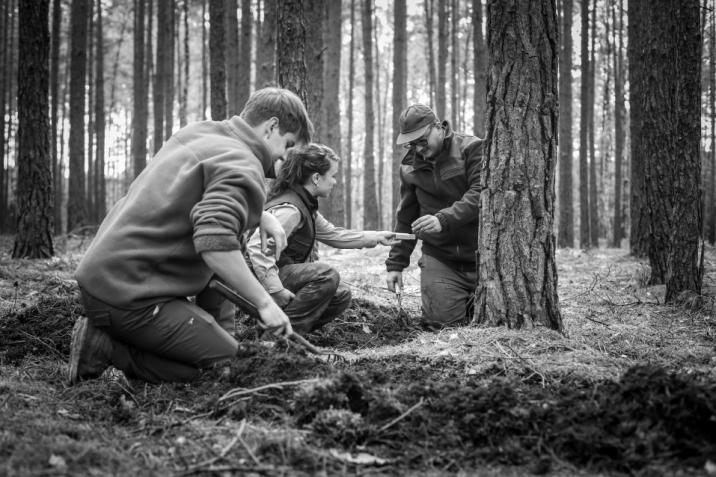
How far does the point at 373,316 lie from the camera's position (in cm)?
547

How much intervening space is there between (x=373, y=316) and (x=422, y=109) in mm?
1968

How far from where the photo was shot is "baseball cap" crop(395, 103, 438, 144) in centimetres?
511

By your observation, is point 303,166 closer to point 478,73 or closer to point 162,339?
point 162,339

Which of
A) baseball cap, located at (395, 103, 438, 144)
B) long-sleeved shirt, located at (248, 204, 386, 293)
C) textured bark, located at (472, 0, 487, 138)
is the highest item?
textured bark, located at (472, 0, 487, 138)

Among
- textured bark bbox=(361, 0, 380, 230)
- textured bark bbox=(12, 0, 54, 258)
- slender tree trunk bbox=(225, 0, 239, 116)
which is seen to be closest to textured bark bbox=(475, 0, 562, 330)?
textured bark bbox=(12, 0, 54, 258)

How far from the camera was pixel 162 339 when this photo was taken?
303cm

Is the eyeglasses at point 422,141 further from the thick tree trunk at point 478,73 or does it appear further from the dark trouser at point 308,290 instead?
the thick tree trunk at point 478,73

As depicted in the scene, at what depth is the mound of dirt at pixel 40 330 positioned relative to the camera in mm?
3949

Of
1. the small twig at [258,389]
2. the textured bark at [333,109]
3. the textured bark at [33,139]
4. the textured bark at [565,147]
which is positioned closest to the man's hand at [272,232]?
the small twig at [258,389]

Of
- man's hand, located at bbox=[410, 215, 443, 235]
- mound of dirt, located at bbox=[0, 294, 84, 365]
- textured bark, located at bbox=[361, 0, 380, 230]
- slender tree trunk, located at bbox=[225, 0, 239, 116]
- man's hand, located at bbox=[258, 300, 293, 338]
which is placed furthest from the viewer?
textured bark, located at bbox=[361, 0, 380, 230]

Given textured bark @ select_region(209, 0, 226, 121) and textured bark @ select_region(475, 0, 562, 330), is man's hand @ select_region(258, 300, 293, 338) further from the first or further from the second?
textured bark @ select_region(209, 0, 226, 121)

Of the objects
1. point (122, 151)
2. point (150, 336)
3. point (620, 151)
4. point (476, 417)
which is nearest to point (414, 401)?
point (476, 417)

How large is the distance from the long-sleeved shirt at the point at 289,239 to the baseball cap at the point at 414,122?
3.10 ft

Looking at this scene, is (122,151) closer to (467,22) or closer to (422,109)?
(467,22)
